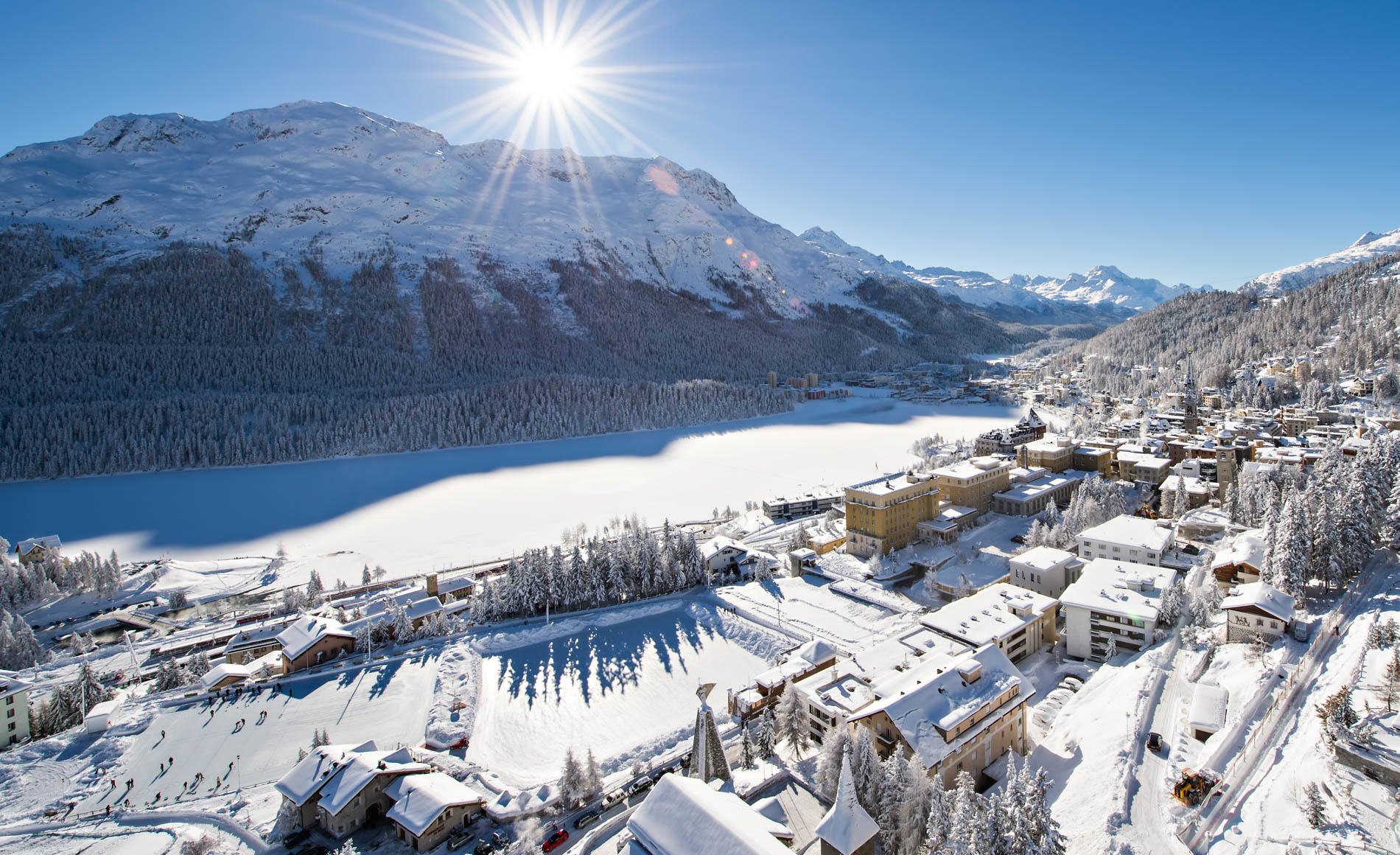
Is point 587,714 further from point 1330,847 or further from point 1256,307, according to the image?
point 1256,307

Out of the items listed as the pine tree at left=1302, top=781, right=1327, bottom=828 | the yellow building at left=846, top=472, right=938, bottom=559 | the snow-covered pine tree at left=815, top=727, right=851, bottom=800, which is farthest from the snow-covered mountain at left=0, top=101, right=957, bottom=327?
the pine tree at left=1302, top=781, right=1327, bottom=828

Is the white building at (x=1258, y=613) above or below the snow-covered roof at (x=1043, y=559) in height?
above

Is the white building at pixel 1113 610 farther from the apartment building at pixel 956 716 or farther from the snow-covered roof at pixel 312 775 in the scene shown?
the snow-covered roof at pixel 312 775

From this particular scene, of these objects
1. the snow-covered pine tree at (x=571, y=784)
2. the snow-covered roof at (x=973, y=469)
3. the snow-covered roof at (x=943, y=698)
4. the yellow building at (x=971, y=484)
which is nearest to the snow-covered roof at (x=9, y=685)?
the snow-covered pine tree at (x=571, y=784)

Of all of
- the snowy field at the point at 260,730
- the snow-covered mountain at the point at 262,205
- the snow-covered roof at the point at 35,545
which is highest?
the snow-covered mountain at the point at 262,205

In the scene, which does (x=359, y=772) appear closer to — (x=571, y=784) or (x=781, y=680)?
(x=571, y=784)

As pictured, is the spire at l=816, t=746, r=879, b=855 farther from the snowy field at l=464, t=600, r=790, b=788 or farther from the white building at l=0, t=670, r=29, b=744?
the white building at l=0, t=670, r=29, b=744
